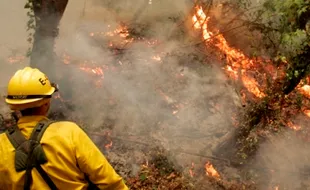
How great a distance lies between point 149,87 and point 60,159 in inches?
225

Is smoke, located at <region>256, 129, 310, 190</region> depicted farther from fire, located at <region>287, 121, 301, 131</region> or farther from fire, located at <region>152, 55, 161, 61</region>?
fire, located at <region>152, 55, 161, 61</region>

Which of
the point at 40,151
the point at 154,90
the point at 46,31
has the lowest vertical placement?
the point at 154,90

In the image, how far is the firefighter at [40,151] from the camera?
8.41 feet

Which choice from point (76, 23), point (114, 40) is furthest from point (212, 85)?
point (76, 23)

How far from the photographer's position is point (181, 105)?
25.7 ft

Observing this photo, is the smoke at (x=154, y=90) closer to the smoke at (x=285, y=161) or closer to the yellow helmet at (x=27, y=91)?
the smoke at (x=285, y=161)

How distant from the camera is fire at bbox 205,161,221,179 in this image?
246 inches

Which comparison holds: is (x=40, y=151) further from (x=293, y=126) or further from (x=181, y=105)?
(x=293, y=126)

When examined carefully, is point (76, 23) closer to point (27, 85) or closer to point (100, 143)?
point (100, 143)

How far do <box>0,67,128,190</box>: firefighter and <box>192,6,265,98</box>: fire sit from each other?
21.0 ft

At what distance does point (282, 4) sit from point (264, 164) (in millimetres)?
3655

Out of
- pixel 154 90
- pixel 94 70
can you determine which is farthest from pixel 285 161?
pixel 94 70

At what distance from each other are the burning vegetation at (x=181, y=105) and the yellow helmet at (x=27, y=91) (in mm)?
3457

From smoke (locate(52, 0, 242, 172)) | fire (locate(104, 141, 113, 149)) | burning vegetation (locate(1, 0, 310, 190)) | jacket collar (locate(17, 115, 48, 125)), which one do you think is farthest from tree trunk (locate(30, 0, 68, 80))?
jacket collar (locate(17, 115, 48, 125))
